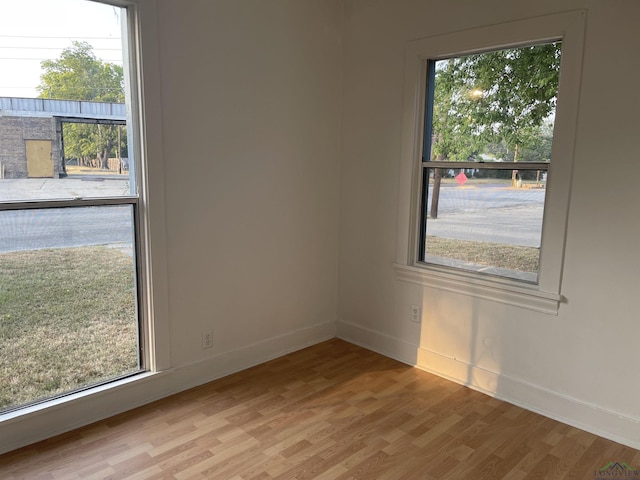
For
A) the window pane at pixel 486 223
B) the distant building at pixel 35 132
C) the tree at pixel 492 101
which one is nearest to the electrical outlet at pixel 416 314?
the window pane at pixel 486 223

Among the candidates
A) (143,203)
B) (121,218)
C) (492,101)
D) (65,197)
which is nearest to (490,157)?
(492,101)

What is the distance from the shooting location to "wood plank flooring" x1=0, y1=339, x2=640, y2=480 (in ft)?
7.36

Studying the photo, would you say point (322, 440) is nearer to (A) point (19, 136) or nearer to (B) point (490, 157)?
(B) point (490, 157)

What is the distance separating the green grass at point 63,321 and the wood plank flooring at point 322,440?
11.1 inches

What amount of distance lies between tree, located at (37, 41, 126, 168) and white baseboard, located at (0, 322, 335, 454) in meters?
1.23

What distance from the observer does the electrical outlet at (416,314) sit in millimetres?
3355

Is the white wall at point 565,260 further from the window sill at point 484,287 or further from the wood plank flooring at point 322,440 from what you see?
the wood plank flooring at point 322,440

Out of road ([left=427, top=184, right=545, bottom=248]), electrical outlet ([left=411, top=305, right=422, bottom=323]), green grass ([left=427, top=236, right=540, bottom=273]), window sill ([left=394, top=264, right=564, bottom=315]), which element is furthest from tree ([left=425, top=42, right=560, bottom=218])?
electrical outlet ([left=411, top=305, right=422, bottom=323])

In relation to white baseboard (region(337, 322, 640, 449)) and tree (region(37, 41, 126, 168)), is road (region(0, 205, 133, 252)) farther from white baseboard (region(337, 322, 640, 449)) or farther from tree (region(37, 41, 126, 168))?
white baseboard (region(337, 322, 640, 449))

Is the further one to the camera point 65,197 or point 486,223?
point 486,223

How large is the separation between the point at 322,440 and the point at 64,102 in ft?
6.99

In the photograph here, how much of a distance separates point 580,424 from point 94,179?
9.54 ft

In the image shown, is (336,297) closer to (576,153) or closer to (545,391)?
(545,391)

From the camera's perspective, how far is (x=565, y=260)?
2.64 meters
